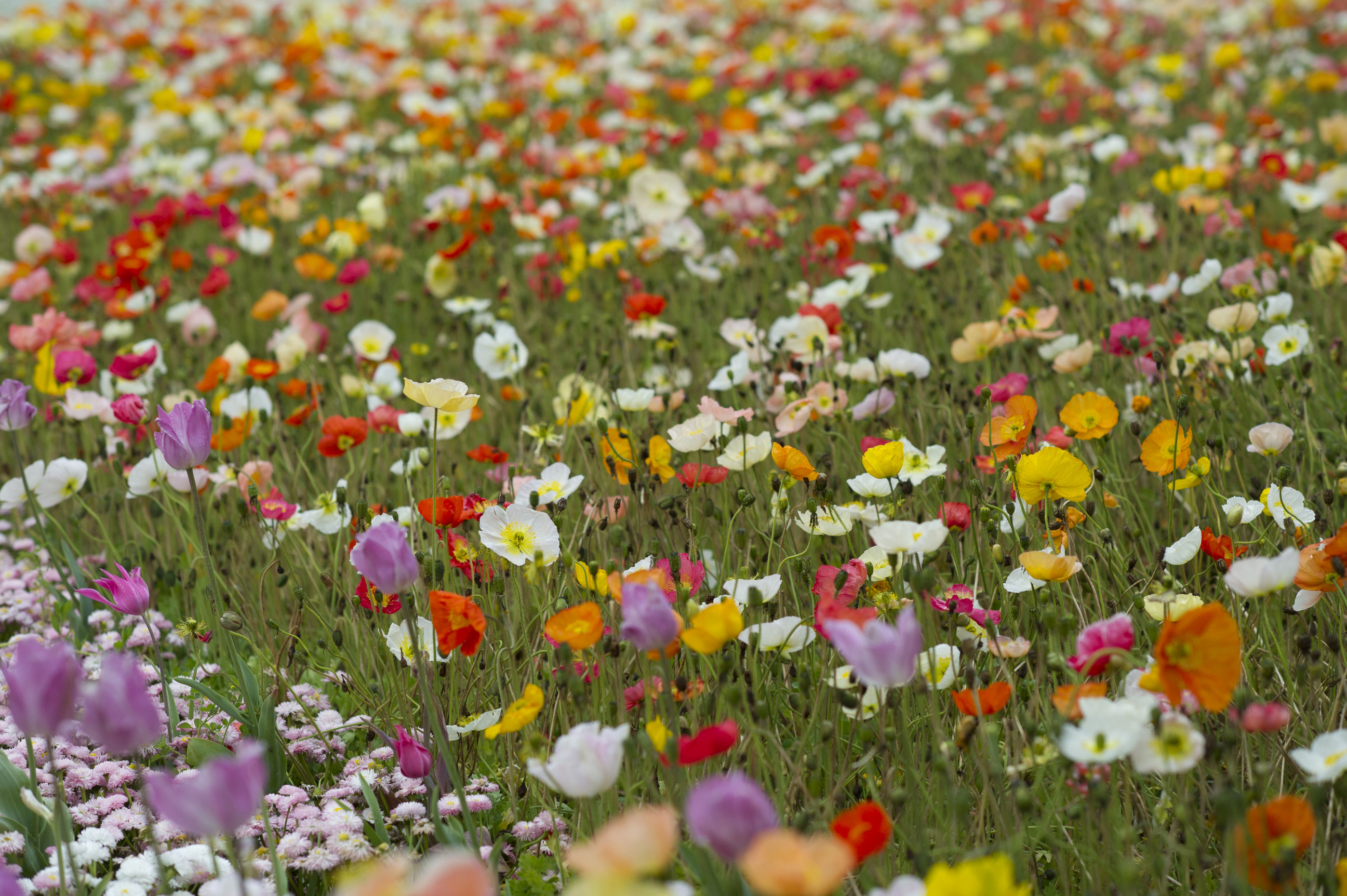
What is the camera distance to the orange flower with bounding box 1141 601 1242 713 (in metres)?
1.24

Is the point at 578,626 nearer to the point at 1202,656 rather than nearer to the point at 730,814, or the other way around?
the point at 730,814

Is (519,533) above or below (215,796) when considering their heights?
below

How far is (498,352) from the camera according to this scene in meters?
3.15

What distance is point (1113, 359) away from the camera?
9.85 feet

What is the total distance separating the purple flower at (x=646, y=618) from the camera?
4.07 feet

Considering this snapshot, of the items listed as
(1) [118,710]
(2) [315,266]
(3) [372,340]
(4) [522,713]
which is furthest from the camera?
(2) [315,266]

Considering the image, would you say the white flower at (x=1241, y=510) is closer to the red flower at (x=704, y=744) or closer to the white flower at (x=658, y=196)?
the red flower at (x=704, y=744)

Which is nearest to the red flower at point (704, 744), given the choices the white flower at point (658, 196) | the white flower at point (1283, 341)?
the white flower at point (1283, 341)

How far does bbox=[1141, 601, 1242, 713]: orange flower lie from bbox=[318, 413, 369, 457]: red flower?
5.53 feet

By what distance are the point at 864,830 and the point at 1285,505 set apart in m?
1.12

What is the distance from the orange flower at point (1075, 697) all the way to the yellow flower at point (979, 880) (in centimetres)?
37

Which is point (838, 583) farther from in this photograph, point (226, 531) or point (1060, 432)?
point (226, 531)

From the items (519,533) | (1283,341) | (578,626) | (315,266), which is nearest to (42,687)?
(578,626)

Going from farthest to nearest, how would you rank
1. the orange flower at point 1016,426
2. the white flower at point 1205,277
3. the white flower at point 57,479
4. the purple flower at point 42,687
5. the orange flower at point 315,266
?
the orange flower at point 315,266, the white flower at point 1205,277, the white flower at point 57,479, the orange flower at point 1016,426, the purple flower at point 42,687
